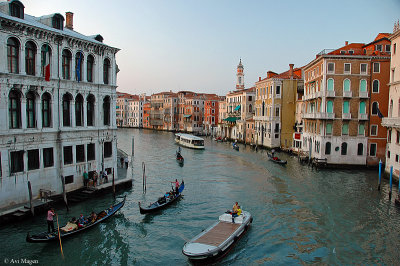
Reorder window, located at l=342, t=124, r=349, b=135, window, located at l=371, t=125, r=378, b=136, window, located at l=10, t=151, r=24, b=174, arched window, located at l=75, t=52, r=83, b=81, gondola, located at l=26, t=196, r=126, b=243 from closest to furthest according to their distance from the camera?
gondola, located at l=26, t=196, r=126, b=243 → window, located at l=10, t=151, r=24, b=174 → arched window, located at l=75, t=52, r=83, b=81 → window, located at l=371, t=125, r=378, b=136 → window, located at l=342, t=124, r=349, b=135

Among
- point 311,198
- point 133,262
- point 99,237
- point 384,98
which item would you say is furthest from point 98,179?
point 384,98

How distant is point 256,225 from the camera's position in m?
14.8

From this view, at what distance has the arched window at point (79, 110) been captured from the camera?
685 inches

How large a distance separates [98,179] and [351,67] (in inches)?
843

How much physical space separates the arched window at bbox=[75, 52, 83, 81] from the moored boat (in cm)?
1007

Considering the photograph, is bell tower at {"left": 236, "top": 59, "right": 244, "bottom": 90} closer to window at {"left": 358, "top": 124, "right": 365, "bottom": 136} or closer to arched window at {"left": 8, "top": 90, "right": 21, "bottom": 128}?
window at {"left": 358, "top": 124, "right": 365, "bottom": 136}

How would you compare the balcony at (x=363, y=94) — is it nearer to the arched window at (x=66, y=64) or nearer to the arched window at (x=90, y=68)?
the arched window at (x=90, y=68)

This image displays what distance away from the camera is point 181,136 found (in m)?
49.7

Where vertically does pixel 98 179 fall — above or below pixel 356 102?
below

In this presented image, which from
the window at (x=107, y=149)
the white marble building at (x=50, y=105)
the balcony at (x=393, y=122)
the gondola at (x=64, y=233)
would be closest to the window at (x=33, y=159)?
the white marble building at (x=50, y=105)

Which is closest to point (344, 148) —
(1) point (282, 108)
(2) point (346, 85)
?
(2) point (346, 85)

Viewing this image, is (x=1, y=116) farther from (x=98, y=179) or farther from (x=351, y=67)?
(x=351, y=67)

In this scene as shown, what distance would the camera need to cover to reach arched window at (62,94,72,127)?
16688mm

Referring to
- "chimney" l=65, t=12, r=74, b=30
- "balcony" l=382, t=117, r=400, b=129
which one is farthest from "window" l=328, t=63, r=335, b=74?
"chimney" l=65, t=12, r=74, b=30
